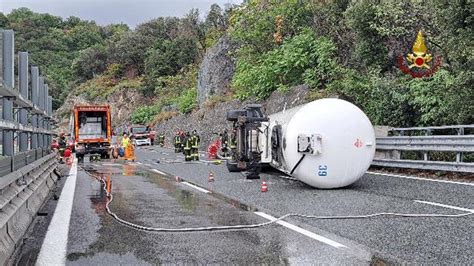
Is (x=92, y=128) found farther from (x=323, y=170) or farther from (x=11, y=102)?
(x=11, y=102)

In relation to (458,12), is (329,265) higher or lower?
lower

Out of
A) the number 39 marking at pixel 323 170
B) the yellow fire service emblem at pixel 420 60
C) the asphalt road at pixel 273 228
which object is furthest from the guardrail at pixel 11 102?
the yellow fire service emblem at pixel 420 60

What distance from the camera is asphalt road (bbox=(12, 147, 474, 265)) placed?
5699 mm

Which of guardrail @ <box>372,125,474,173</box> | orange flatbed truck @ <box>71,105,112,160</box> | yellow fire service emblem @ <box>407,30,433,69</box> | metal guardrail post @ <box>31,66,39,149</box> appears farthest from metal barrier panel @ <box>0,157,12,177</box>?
orange flatbed truck @ <box>71,105,112,160</box>

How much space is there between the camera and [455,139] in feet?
43.1

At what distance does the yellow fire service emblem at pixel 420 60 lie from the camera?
21094mm

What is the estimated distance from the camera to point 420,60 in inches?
835

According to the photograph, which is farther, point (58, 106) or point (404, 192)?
point (58, 106)

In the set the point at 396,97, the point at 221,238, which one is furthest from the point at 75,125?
the point at 221,238

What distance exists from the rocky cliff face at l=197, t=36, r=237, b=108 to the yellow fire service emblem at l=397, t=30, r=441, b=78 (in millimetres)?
23156

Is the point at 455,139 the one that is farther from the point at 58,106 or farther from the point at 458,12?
the point at 58,106

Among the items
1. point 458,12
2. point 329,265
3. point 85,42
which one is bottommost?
point 329,265

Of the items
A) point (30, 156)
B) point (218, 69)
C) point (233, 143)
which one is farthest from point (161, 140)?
point (30, 156)

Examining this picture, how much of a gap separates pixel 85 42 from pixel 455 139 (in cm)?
10300
